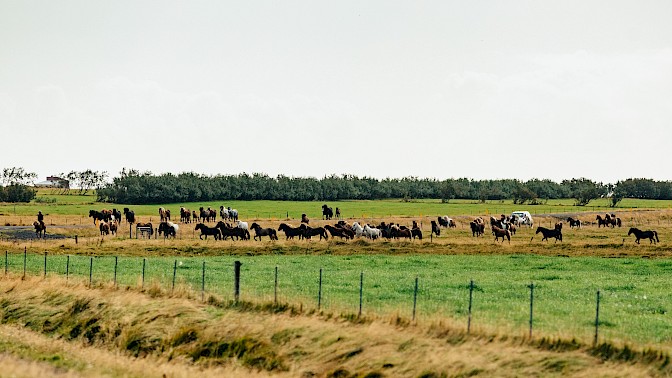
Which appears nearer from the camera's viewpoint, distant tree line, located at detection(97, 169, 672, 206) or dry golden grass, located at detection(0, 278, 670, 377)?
dry golden grass, located at detection(0, 278, 670, 377)

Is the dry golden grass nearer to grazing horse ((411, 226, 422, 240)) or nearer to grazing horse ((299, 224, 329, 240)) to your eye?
grazing horse ((299, 224, 329, 240))

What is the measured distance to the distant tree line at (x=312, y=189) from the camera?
491 ft

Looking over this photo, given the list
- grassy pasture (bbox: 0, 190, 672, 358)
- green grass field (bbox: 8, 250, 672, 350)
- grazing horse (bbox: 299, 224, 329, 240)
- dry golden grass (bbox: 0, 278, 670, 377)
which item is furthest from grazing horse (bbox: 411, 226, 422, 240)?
dry golden grass (bbox: 0, 278, 670, 377)

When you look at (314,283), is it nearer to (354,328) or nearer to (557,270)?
(354,328)

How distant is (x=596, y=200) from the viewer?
17825cm

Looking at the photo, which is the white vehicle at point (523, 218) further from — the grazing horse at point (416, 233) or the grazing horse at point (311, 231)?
the grazing horse at point (311, 231)

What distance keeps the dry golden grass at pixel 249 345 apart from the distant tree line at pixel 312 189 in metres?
127

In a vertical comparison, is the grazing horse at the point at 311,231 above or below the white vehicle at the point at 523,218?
below

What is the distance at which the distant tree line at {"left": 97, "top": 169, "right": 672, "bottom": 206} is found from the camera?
14962 cm

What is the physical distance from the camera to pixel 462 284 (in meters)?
32.5

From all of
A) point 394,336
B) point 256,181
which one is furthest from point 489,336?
point 256,181

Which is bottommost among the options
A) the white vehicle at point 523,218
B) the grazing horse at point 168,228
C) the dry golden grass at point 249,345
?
the dry golden grass at point 249,345

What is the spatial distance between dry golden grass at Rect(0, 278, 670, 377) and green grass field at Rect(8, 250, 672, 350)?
4.37 feet

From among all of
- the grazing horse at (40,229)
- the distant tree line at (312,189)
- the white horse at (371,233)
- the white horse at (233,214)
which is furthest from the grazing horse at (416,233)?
the distant tree line at (312,189)
